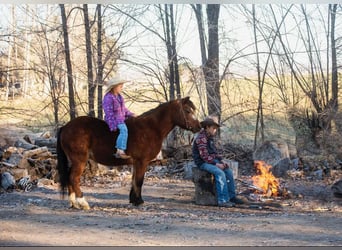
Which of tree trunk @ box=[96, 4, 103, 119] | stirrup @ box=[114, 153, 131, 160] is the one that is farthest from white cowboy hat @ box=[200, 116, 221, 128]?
tree trunk @ box=[96, 4, 103, 119]

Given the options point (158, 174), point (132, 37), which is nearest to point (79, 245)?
point (158, 174)

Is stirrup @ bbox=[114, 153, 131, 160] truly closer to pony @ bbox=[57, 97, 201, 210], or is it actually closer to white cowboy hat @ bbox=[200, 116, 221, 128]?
pony @ bbox=[57, 97, 201, 210]

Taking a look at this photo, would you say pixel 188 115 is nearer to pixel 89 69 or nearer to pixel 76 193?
pixel 89 69

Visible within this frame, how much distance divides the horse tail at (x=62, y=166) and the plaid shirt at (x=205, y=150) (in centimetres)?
108

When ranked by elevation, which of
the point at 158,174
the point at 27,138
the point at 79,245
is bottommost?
the point at 79,245

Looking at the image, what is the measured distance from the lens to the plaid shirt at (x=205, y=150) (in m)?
4.96

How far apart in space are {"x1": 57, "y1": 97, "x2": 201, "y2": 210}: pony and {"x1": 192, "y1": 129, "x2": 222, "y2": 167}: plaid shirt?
84 mm

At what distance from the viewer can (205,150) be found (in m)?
4.97

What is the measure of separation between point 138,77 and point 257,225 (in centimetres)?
161

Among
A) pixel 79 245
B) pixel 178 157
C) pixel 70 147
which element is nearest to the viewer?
pixel 79 245

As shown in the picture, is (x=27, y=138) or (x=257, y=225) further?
(x=27, y=138)

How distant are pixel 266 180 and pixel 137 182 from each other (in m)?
1.09

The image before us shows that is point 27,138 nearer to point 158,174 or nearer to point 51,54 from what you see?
point 51,54

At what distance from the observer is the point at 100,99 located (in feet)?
16.3
